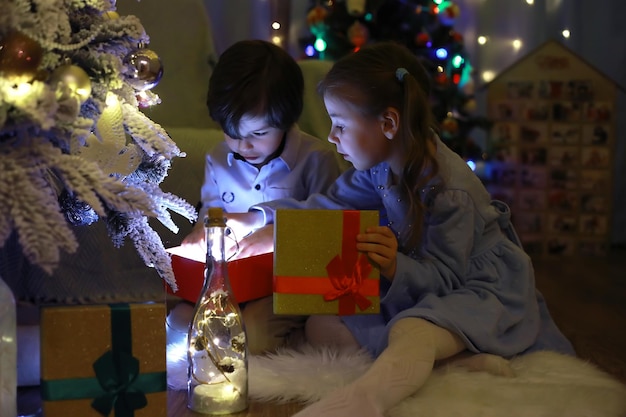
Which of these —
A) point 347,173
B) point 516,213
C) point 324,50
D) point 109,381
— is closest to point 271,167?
point 347,173

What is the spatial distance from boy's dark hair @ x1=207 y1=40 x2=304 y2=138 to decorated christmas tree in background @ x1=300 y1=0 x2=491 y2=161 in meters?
1.69

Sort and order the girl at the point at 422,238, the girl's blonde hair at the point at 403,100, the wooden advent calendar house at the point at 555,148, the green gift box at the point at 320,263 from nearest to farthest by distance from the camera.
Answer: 1. the green gift box at the point at 320,263
2. the girl at the point at 422,238
3. the girl's blonde hair at the point at 403,100
4. the wooden advent calendar house at the point at 555,148

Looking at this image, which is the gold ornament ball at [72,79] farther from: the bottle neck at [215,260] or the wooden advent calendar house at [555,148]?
the wooden advent calendar house at [555,148]

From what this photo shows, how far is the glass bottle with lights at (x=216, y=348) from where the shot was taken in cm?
120

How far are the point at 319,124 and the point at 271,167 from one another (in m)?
0.47

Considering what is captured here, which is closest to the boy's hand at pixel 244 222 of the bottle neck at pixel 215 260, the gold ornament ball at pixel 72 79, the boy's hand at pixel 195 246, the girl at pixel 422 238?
the boy's hand at pixel 195 246

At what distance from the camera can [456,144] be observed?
351 cm

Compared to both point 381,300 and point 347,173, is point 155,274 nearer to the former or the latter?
point 381,300

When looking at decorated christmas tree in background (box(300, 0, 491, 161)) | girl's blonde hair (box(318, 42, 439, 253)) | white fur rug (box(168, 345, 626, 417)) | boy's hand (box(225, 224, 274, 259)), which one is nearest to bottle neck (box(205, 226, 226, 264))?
white fur rug (box(168, 345, 626, 417))

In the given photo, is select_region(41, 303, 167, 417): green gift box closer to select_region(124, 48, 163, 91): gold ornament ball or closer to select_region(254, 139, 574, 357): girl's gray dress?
select_region(124, 48, 163, 91): gold ornament ball

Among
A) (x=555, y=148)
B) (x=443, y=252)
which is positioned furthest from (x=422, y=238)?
(x=555, y=148)

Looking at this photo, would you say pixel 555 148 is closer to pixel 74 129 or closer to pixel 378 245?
pixel 378 245

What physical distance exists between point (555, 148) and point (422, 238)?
97.3 inches

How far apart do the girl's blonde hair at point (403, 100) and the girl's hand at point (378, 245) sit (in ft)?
0.45
